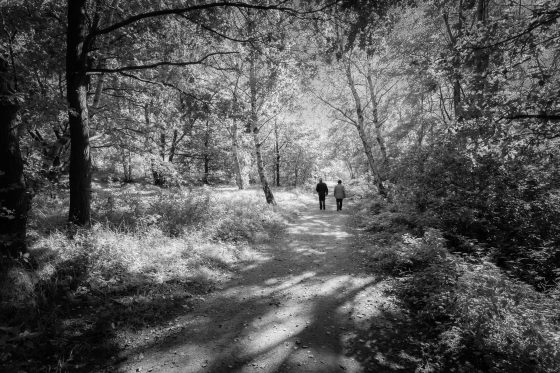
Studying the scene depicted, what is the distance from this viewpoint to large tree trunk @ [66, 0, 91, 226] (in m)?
6.18

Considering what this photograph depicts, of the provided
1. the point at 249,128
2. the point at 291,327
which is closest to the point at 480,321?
the point at 291,327

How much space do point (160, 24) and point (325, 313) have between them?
840cm

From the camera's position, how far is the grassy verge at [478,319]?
3.50 m

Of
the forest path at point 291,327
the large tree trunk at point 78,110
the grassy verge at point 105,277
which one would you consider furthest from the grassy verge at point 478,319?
the large tree trunk at point 78,110

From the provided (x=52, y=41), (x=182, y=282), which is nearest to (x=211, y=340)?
(x=182, y=282)

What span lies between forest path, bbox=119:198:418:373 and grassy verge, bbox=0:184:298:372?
576mm

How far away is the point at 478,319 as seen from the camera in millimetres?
4094

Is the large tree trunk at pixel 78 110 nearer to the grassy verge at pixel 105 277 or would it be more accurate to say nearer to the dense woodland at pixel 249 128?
the dense woodland at pixel 249 128

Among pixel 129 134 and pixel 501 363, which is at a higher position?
pixel 129 134

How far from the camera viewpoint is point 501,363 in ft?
11.6

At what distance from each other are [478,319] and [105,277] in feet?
22.3

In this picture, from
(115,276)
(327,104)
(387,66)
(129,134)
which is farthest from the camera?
(327,104)

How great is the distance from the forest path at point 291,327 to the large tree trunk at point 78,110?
4.04m

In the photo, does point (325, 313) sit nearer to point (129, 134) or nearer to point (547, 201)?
point (547, 201)
